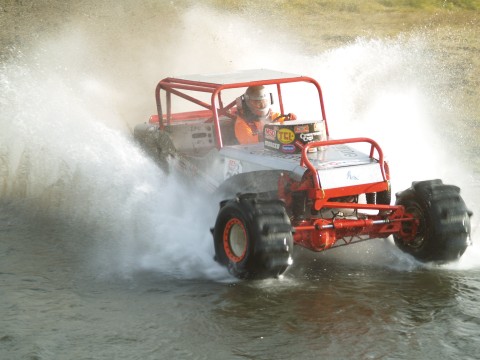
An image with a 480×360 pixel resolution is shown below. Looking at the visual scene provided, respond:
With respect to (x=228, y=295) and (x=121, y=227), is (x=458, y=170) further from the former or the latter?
(x=228, y=295)

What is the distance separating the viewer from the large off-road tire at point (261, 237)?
23.1ft

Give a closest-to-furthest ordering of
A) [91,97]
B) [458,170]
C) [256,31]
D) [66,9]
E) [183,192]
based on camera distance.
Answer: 1. [183,192]
2. [458,170]
3. [91,97]
4. [256,31]
5. [66,9]

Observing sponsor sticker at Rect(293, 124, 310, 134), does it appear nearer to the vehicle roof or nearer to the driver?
the vehicle roof

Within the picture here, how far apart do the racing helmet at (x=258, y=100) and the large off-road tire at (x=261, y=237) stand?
7.28 ft

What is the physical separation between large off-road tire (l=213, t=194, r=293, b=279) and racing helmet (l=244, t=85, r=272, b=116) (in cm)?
222

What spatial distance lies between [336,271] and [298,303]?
1076 millimetres

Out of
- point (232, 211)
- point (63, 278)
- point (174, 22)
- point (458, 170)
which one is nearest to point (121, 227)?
point (63, 278)

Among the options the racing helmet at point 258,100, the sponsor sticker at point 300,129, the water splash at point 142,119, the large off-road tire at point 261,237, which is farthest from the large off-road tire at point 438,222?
the racing helmet at point 258,100

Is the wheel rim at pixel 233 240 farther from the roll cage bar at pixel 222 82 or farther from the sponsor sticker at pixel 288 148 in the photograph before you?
the roll cage bar at pixel 222 82

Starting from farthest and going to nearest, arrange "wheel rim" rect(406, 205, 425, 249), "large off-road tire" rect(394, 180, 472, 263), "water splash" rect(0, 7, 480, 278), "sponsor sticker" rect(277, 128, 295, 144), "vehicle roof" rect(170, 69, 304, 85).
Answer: "vehicle roof" rect(170, 69, 304, 85) → "water splash" rect(0, 7, 480, 278) → "sponsor sticker" rect(277, 128, 295, 144) → "wheel rim" rect(406, 205, 425, 249) → "large off-road tire" rect(394, 180, 472, 263)

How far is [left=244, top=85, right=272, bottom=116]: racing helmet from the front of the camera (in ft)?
30.8

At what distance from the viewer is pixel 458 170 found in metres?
12.7

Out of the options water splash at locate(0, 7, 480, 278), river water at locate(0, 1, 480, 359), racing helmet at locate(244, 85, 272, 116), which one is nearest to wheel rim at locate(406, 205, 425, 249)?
river water at locate(0, 1, 480, 359)

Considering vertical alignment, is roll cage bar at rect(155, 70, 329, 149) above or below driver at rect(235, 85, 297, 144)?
above
